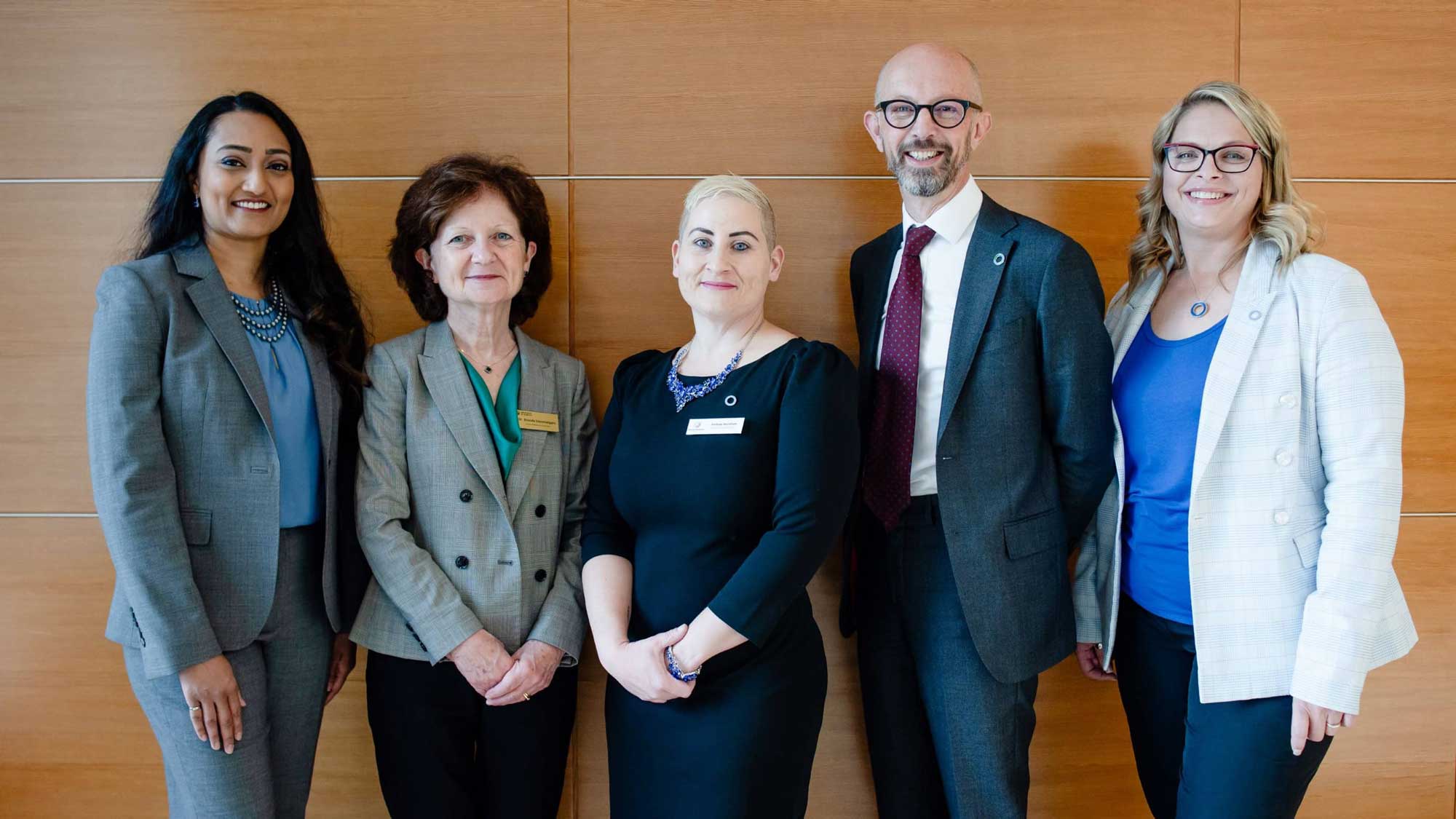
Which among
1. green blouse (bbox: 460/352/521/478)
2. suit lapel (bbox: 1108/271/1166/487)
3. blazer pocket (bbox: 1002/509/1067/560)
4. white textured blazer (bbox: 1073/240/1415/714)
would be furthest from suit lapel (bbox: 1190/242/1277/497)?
green blouse (bbox: 460/352/521/478)

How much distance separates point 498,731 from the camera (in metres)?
2.04

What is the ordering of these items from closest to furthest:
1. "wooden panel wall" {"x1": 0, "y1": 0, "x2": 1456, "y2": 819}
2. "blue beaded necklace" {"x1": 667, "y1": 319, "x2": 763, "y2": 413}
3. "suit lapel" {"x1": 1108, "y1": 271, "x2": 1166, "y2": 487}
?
"blue beaded necklace" {"x1": 667, "y1": 319, "x2": 763, "y2": 413} → "suit lapel" {"x1": 1108, "y1": 271, "x2": 1166, "y2": 487} → "wooden panel wall" {"x1": 0, "y1": 0, "x2": 1456, "y2": 819}

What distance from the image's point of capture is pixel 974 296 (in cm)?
201

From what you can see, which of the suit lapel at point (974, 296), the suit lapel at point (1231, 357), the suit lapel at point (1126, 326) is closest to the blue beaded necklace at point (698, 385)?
the suit lapel at point (974, 296)

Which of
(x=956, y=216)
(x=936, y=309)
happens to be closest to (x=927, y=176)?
(x=956, y=216)

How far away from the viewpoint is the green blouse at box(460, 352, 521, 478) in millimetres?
2129

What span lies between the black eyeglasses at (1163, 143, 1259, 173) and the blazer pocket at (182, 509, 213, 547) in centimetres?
235

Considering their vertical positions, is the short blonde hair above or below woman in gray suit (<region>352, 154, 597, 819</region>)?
above

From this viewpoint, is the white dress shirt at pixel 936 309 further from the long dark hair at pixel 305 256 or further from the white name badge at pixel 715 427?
the long dark hair at pixel 305 256

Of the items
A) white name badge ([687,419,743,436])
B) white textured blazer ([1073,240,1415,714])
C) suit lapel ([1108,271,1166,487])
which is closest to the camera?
white textured blazer ([1073,240,1415,714])

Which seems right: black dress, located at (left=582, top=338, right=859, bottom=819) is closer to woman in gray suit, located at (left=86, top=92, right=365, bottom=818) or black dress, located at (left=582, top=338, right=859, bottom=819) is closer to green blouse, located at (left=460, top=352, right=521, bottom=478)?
green blouse, located at (left=460, top=352, right=521, bottom=478)

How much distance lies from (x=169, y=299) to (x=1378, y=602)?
2.63 meters

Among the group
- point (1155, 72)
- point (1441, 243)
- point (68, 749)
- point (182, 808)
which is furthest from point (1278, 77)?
point (68, 749)

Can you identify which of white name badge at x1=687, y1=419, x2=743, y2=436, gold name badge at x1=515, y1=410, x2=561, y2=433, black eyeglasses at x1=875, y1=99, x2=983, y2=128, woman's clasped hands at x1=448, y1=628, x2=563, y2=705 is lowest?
woman's clasped hands at x1=448, y1=628, x2=563, y2=705
